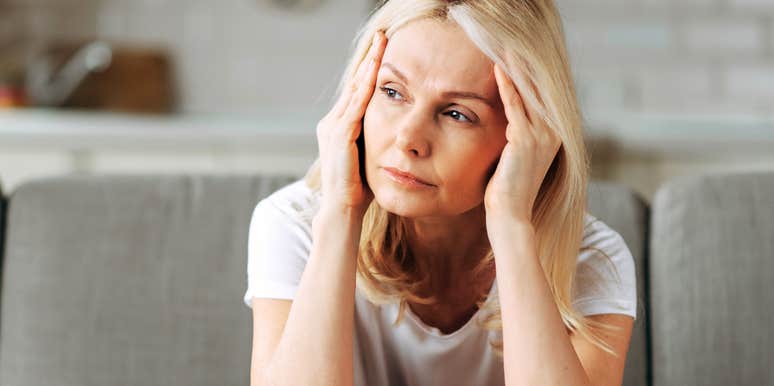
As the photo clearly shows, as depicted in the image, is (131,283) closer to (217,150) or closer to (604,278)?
(604,278)

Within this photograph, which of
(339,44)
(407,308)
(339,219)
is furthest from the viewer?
(339,44)

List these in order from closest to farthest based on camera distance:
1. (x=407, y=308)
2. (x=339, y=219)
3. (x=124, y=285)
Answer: (x=339, y=219) < (x=407, y=308) < (x=124, y=285)

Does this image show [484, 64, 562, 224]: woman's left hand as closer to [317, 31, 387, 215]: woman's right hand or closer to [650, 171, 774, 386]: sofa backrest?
[317, 31, 387, 215]: woman's right hand

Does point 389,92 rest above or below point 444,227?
above

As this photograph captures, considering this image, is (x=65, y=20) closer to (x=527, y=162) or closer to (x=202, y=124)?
(x=202, y=124)

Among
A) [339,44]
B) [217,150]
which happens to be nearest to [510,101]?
[217,150]

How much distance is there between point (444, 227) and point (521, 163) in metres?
0.22

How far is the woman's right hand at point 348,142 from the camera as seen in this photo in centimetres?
133

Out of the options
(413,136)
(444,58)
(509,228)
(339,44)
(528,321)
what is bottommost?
(528,321)

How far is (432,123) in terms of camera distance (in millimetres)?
1273

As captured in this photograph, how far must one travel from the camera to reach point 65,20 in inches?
138

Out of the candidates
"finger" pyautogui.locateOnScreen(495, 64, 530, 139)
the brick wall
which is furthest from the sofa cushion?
the brick wall

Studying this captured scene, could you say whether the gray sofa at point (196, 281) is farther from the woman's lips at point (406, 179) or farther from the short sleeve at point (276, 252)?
the woman's lips at point (406, 179)

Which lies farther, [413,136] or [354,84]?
[354,84]
